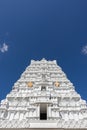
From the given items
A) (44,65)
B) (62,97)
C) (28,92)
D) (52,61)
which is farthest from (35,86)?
(52,61)

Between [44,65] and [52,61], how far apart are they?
283 centimetres

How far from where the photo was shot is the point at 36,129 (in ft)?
80.3

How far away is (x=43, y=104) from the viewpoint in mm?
28922

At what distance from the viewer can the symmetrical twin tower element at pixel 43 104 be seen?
2519 centimetres

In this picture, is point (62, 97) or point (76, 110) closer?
point (76, 110)

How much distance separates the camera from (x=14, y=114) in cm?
2794

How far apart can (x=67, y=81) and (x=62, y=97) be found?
4540 millimetres

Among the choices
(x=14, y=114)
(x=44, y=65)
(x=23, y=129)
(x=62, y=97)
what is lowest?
(x=23, y=129)

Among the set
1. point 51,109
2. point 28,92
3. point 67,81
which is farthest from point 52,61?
point 51,109

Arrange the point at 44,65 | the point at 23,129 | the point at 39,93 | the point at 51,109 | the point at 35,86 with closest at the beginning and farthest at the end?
the point at 23,129 < the point at 51,109 < the point at 39,93 < the point at 35,86 < the point at 44,65

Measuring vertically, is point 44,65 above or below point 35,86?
above

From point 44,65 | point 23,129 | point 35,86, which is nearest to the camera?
point 23,129

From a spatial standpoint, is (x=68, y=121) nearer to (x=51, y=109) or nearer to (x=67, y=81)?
(x=51, y=109)

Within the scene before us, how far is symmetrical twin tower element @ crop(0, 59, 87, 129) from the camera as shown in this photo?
25.2 meters
